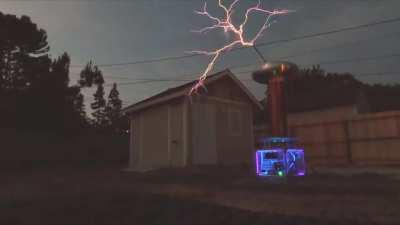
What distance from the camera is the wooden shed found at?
62.3 feet

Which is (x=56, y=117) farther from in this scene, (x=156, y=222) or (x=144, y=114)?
(x=156, y=222)

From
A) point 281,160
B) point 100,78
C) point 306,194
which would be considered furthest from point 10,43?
point 306,194

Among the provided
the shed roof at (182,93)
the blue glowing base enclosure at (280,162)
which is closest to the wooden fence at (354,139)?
the shed roof at (182,93)

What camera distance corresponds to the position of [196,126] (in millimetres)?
19094

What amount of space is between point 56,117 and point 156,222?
853 inches

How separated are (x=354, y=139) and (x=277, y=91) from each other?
26.1 feet

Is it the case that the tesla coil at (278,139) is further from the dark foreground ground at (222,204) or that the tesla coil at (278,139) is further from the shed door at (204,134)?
the shed door at (204,134)

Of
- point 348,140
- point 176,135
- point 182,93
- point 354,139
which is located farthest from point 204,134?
point 354,139

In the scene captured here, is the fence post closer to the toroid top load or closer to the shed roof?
the shed roof

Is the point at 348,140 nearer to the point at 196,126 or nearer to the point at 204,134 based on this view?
the point at 204,134

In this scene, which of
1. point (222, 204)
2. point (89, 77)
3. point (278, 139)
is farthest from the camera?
point (89, 77)

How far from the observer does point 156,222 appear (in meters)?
A: 8.12

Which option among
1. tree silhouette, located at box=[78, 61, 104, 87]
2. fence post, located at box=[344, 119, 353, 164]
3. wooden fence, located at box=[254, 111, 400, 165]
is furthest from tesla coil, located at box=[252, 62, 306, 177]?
tree silhouette, located at box=[78, 61, 104, 87]

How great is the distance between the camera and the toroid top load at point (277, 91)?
14070 mm
